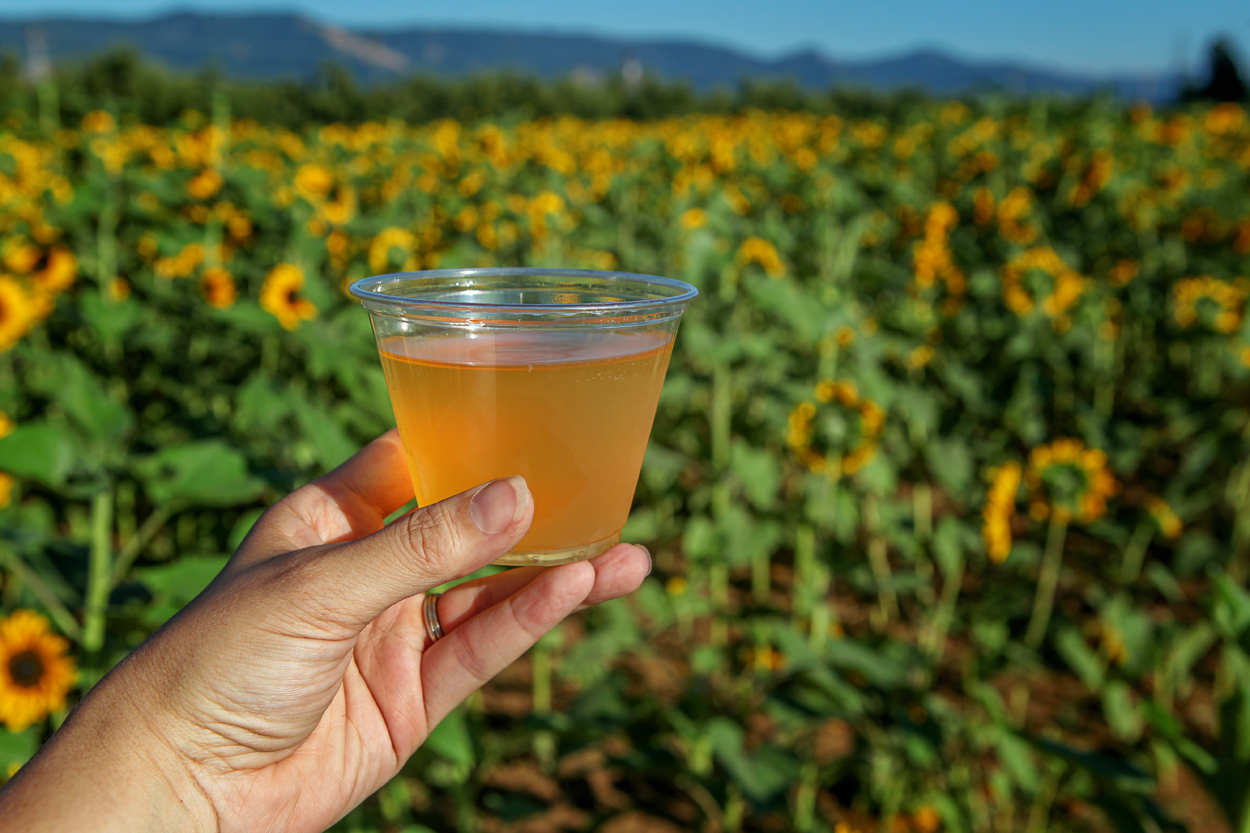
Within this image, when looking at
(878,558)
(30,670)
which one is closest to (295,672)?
(30,670)

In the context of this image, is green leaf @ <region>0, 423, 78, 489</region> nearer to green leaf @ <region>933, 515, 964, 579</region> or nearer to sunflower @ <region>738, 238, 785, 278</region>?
green leaf @ <region>933, 515, 964, 579</region>

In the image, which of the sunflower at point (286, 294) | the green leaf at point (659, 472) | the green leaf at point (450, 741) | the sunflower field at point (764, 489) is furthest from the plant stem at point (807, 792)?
the sunflower at point (286, 294)

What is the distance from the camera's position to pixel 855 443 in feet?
6.68

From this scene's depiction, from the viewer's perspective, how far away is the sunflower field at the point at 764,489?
143cm

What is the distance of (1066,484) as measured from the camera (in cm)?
212

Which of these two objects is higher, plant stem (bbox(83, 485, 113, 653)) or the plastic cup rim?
the plastic cup rim

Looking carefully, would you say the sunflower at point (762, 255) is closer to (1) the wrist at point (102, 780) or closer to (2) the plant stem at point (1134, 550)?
(2) the plant stem at point (1134, 550)

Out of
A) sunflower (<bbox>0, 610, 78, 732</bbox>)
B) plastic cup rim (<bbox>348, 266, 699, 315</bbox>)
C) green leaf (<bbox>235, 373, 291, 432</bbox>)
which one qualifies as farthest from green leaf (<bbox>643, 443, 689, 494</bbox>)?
sunflower (<bbox>0, 610, 78, 732</bbox>)

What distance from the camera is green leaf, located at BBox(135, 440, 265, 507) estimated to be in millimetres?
1214

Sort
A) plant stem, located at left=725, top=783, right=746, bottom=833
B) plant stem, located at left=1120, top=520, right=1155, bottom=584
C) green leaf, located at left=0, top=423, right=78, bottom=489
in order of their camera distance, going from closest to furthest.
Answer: green leaf, located at left=0, top=423, right=78, bottom=489 < plant stem, located at left=725, top=783, right=746, bottom=833 < plant stem, located at left=1120, top=520, right=1155, bottom=584

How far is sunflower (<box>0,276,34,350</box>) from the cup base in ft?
6.99

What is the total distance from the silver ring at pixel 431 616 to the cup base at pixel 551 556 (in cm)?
31

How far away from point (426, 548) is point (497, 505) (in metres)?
0.07

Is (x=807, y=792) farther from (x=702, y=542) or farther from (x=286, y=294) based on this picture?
(x=286, y=294)
